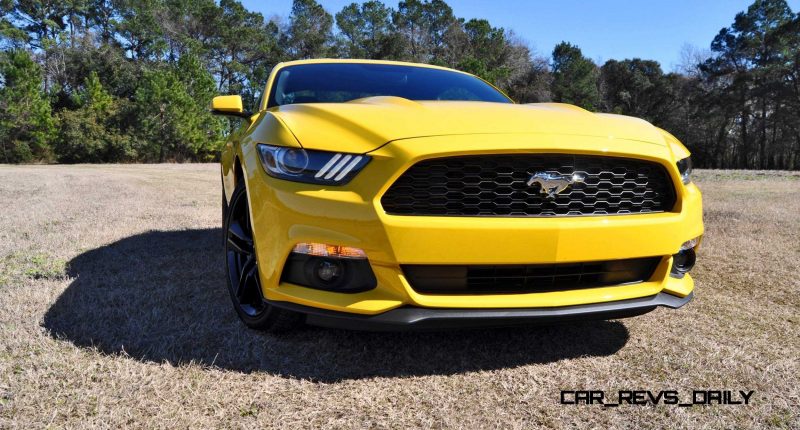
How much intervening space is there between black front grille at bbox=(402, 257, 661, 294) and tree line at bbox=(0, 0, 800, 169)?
3463 centimetres

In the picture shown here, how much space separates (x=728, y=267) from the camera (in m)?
3.72

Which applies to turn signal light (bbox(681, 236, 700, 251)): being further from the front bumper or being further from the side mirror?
the side mirror

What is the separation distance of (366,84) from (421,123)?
1.39 meters

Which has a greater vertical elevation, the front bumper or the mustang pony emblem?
the mustang pony emblem

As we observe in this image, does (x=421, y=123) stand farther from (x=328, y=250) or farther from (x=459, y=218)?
(x=328, y=250)

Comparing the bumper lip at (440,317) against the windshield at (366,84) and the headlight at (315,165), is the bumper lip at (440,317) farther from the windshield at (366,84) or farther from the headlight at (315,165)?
the windshield at (366,84)

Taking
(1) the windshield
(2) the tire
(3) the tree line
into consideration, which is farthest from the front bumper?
(3) the tree line

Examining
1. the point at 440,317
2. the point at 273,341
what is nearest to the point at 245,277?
the point at 273,341

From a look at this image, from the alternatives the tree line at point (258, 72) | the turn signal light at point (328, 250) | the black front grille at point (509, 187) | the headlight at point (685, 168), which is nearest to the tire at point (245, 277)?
the turn signal light at point (328, 250)

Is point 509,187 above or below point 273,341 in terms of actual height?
above

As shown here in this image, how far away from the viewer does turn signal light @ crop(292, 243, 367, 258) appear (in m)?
1.77

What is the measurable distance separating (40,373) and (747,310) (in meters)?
3.32

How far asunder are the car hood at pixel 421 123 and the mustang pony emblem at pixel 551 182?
18 cm

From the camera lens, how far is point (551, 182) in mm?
1845
